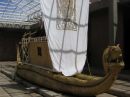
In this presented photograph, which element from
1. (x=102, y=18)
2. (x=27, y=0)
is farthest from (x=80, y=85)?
(x=27, y=0)

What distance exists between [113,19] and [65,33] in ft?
16.9

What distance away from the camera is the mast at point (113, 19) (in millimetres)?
15086

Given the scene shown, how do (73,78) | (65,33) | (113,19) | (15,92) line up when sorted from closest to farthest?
(73,78) → (65,33) → (15,92) → (113,19)

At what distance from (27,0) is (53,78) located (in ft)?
60.3

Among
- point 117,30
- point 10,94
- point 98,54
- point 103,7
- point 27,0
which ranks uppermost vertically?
point 27,0

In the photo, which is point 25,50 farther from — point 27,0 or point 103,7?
point 27,0

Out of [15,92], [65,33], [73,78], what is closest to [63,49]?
[65,33]

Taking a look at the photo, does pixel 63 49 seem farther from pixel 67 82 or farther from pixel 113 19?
pixel 113 19

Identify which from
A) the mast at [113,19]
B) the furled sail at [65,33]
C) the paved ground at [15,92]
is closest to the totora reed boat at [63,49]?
the furled sail at [65,33]

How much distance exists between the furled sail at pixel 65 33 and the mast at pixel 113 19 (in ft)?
13.0

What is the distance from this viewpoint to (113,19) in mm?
15133

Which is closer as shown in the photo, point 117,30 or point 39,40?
point 39,40

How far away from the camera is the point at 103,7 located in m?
16.2

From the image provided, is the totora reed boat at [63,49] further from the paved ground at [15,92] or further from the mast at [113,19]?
the mast at [113,19]
